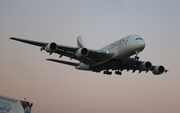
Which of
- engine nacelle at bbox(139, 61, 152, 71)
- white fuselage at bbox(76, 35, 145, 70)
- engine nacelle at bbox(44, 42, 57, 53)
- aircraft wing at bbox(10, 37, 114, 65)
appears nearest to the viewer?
engine nacelle at bbox(44, 42, 57, 53)

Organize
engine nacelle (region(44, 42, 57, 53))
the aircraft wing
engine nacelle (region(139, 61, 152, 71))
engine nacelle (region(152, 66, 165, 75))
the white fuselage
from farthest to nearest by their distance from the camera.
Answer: engine nacelle (region(152, 66, 165, 75)) → engine nacelle (region(139, 61, 152, 71)) → the white fuselage → the aircraft wing → engine nacelle (region(44, 42, 57, 53))

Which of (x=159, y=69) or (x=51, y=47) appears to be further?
(x=159, y=69)

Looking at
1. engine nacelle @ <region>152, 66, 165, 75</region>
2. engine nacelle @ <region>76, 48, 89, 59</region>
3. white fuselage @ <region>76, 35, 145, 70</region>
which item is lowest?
engine nacelle @ <region>152, 66, 165, 75</region>

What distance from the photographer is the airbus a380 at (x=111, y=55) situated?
140 ft

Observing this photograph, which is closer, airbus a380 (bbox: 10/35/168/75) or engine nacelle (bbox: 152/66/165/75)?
airbus a380 (bbox: 10/35/168/75)

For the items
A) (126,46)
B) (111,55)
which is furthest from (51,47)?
(126,46)

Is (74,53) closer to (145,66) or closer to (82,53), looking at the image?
(82,53)

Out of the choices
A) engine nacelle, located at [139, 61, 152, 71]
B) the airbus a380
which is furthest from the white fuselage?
engine nacelle, located at [139, 61, 152, 71]

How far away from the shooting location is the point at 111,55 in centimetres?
4503

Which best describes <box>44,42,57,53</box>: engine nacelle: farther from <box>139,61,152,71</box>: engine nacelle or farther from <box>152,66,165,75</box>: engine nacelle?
<box>152,66,165,75</box>: engine nacelle

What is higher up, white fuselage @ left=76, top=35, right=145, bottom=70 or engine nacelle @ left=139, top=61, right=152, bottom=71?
white fuselage @ left=76, top=35, right=145, bottom=70

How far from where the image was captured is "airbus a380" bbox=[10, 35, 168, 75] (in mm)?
42594

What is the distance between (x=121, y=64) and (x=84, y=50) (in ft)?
23.1

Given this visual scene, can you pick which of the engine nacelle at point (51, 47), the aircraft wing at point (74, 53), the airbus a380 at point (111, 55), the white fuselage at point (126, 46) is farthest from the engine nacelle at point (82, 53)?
the white fuselage at point (126, 46)
